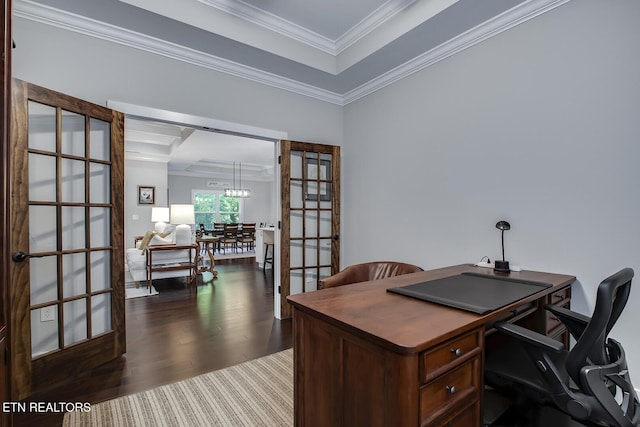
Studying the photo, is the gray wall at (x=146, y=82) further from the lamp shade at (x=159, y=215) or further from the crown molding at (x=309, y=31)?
the lamp shade at (x=159, y=215)

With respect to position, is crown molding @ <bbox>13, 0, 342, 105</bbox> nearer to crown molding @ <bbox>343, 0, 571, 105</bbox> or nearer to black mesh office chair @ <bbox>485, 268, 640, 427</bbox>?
crown molding @ <bbox>343, 0, 571, 105</bbox>

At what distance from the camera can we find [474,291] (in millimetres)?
1639

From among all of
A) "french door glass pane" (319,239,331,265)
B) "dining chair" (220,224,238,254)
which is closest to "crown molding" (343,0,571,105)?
"french door glass pane" (319,239,331,265)

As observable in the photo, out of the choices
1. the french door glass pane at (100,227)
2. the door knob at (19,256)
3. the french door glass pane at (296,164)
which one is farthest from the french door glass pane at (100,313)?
the french door glass pane at (296,164)

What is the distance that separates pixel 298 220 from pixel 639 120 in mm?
2886

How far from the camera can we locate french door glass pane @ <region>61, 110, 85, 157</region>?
Result: 2285 millimetres

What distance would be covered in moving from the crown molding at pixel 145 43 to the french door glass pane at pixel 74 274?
174 cm

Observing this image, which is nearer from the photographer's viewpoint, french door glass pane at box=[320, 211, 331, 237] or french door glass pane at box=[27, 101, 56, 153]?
french door glass pane at box=[27, 101, 56, 153]

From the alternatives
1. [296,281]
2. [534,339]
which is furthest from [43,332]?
[534,339]

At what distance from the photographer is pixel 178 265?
17.4 feet

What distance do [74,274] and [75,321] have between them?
362mm

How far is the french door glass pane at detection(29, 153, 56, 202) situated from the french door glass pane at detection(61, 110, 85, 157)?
14cm

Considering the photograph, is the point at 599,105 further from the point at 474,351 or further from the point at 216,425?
the point at 216,425

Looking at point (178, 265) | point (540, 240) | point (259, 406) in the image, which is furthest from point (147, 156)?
point (540, 240)
